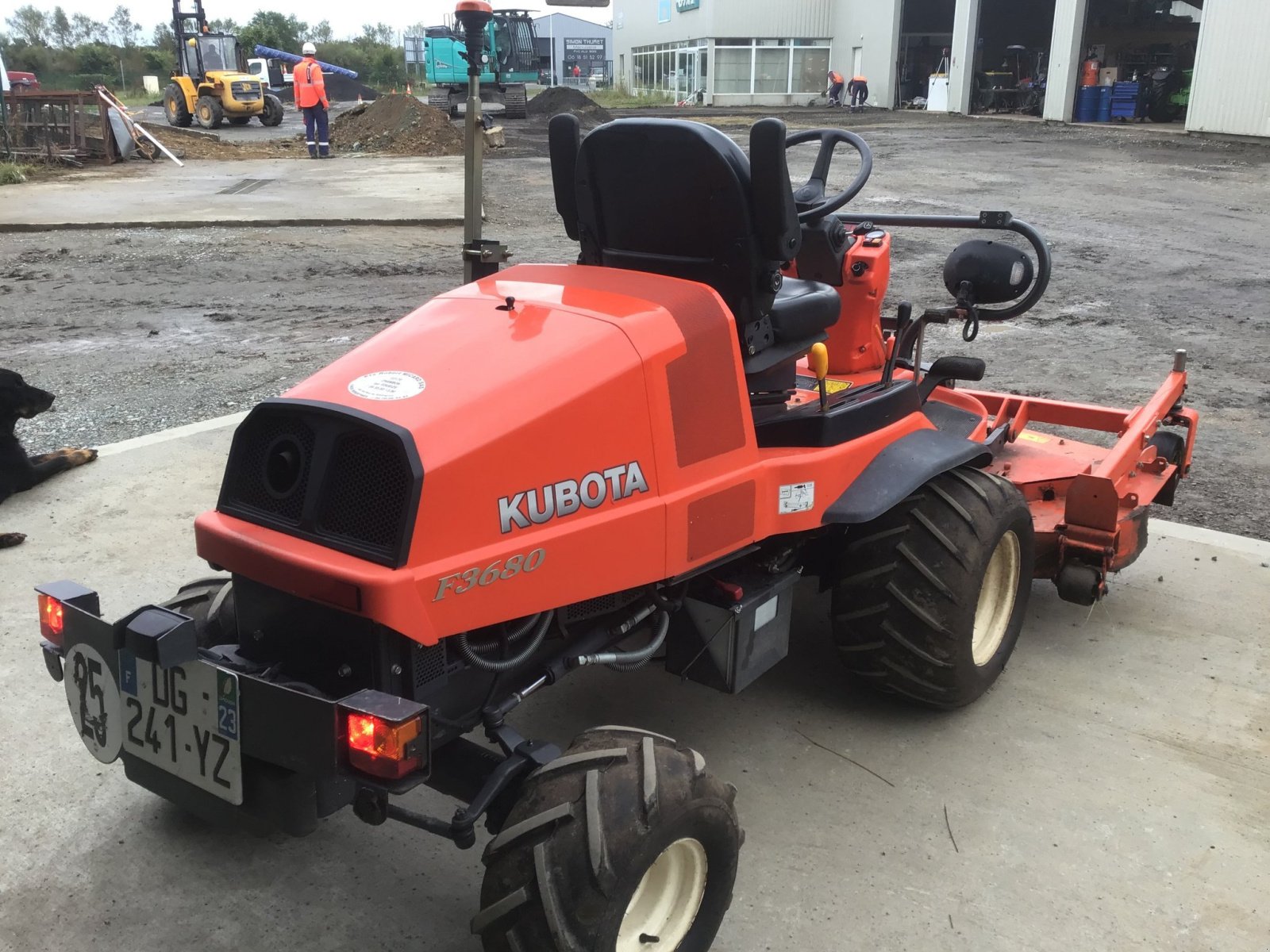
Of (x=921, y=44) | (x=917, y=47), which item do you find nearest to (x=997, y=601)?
(x=917, y=47)

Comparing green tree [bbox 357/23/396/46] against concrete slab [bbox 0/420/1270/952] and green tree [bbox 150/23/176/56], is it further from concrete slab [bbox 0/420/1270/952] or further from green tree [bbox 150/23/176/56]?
concrete slab [bbox 0/420/1270/952]

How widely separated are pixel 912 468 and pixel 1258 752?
1.35m

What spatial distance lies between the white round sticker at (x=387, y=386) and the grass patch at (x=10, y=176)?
18.2m

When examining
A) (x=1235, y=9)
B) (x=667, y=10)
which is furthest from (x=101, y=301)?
(x=667, y=10)

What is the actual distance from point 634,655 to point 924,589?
95 cm

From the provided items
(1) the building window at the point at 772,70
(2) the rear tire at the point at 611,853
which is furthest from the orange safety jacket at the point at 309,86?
(1) the building window at the point at 772,70

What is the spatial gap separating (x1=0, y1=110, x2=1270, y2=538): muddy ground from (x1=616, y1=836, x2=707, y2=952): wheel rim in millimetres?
3603

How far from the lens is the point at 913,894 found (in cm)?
273

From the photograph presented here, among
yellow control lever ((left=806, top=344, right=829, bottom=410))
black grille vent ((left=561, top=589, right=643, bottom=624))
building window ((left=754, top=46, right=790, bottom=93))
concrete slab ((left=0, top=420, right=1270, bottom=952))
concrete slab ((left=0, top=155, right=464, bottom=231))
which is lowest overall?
concrete slab ((left=0, top=420, right=1270, bottom=952))

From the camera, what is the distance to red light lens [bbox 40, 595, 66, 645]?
8.20 ft

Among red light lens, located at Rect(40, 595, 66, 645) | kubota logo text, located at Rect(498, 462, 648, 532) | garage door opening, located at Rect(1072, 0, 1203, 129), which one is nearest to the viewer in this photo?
kubota logo text, located at Rect(498, 462, 648, 532)

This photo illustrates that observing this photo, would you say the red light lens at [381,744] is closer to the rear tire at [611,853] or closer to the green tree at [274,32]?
the rear tire at [611,853]

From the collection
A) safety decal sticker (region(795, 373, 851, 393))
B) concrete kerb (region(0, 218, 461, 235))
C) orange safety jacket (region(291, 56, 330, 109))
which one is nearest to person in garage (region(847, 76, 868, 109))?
orange safety jacket (region(291, 56, 330, 109))

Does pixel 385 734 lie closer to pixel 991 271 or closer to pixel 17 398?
pixel 991 271
